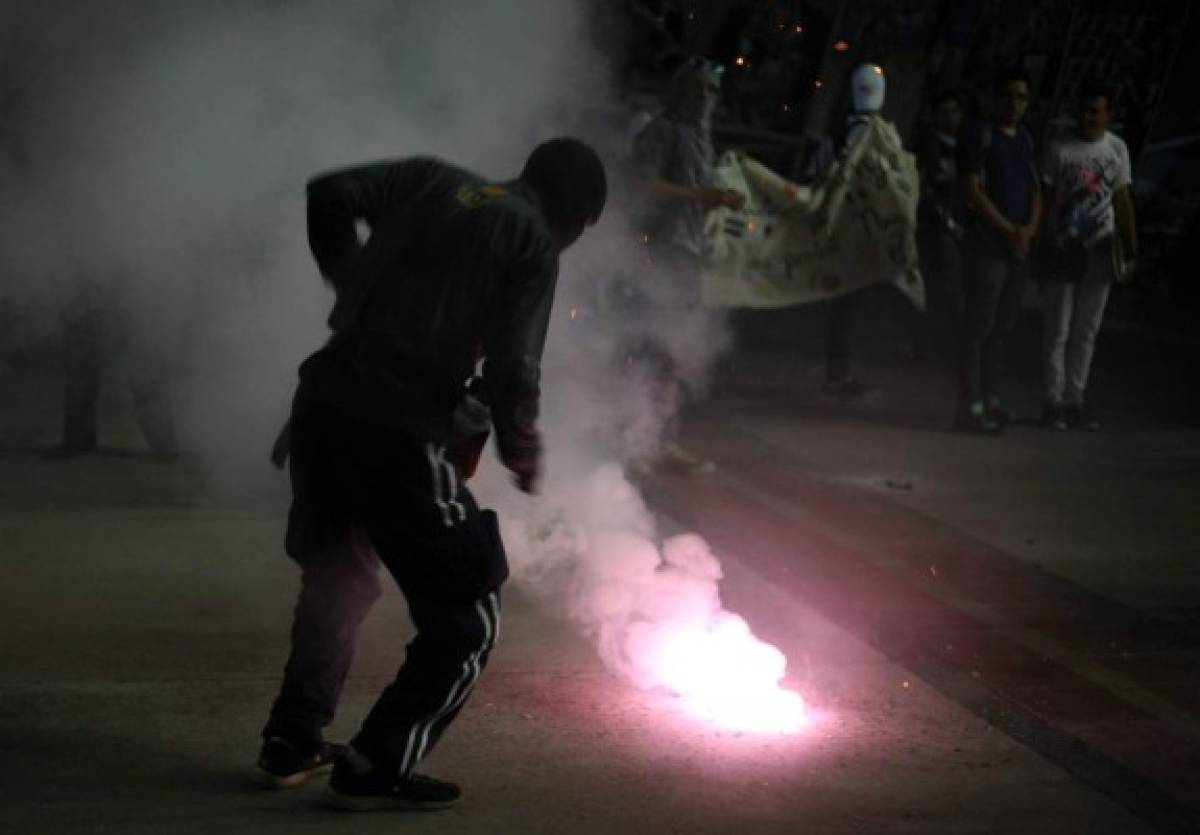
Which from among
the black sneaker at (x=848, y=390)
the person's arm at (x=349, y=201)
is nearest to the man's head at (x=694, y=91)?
the black sneaker at (x=848, y=390)

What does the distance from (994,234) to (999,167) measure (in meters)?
0.34

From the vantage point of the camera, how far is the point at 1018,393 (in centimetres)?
1205

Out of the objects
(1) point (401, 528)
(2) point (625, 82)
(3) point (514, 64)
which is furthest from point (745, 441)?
(1) point (401, 528)

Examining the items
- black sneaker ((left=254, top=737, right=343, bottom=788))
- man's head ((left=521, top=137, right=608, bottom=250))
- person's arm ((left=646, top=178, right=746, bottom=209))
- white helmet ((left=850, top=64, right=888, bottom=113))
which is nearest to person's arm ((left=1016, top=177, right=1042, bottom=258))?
white helmet ((left=850, top=64, right=888, bottom=113))

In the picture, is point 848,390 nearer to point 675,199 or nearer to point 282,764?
point 675,199

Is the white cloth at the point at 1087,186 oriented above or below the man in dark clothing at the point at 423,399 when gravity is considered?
above

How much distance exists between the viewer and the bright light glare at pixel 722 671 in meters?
5.17

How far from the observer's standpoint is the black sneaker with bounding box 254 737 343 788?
173 inches

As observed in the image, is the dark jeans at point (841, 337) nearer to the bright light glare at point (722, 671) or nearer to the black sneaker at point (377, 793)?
the bright light glare at point (722, 671)

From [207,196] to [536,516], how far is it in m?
1.92

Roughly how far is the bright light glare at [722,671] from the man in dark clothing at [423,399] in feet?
3.44

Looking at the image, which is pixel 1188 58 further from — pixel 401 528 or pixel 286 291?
pixel 401 528

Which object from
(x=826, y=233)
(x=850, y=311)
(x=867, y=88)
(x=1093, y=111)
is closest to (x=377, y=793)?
(x=1093, y=111)

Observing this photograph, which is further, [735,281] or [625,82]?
[735,281]
